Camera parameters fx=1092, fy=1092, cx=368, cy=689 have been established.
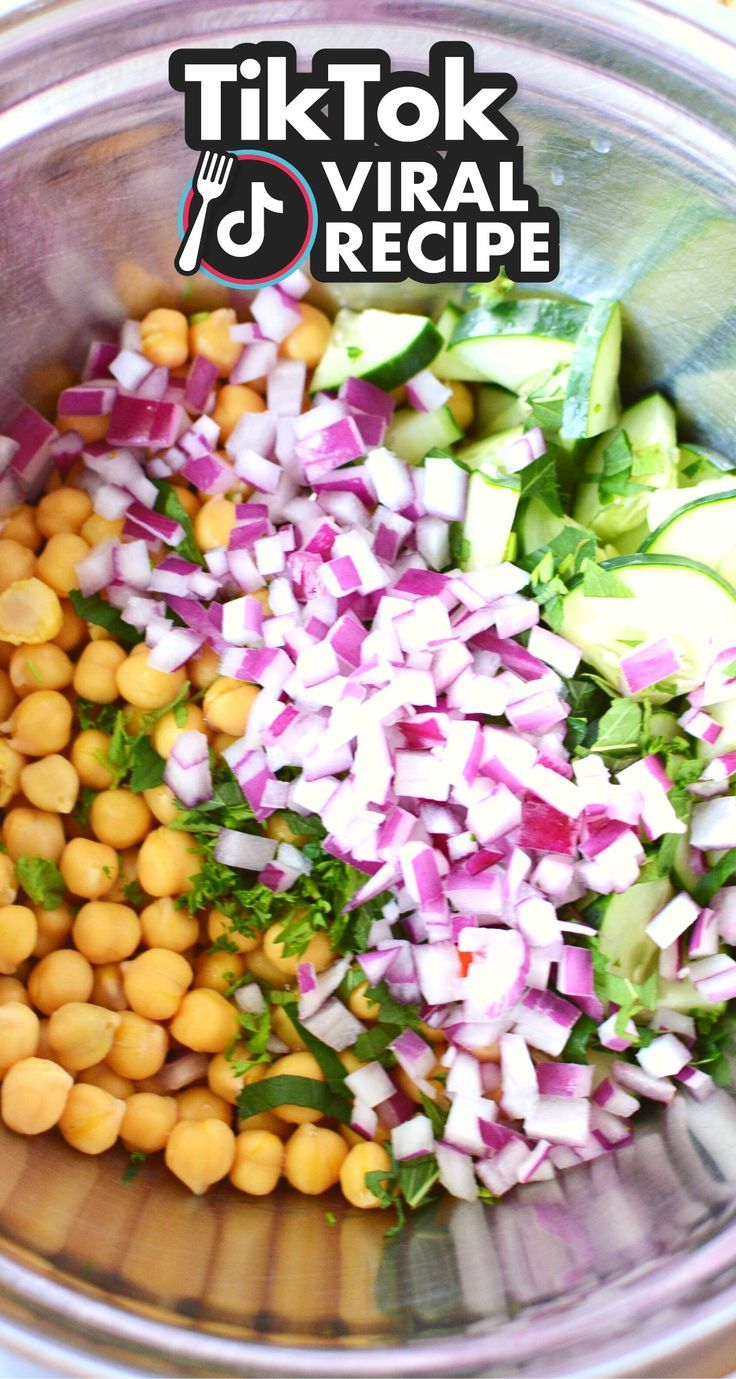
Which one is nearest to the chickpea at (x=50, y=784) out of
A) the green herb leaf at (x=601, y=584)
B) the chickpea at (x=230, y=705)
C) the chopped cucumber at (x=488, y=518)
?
the chickpea at (x=230, y=705)

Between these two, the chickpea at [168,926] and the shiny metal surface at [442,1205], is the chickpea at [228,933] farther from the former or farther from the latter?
the shiny metal surface at [442,1205]

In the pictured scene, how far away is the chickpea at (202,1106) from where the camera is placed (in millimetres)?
1459

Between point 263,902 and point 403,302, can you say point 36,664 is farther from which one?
point 403,302

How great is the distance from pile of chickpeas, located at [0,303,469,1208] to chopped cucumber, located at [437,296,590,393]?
45 cm

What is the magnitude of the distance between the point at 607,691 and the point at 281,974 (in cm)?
60

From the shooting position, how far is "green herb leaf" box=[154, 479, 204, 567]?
163 centimetres

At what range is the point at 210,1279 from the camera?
4.24 feet

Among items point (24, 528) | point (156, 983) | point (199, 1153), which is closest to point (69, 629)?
point (24, 528)

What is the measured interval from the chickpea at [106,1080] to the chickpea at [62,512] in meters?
0.77

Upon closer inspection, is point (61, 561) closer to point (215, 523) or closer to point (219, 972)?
point (215, 523)

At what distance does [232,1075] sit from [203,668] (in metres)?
0.56

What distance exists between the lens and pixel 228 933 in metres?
1.50

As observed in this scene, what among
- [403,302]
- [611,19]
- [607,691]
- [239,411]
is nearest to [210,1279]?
[607,691]

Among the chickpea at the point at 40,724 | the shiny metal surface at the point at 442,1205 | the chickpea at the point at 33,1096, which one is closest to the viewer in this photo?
the shiny metal surface at the point at 442,1205
